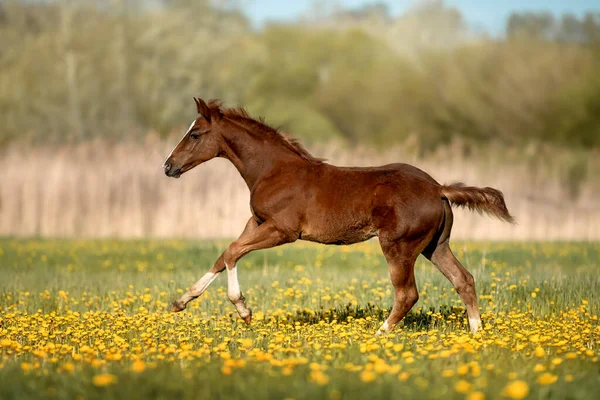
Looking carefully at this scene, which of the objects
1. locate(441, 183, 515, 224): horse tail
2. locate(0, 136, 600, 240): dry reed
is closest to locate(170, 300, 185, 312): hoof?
locate(441, 183, 515, 224): horse tail

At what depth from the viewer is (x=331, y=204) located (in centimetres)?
848

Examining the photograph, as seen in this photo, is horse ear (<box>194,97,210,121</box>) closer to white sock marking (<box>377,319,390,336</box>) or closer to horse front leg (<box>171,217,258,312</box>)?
horse front leg (<box>171,217,258,312</box>)

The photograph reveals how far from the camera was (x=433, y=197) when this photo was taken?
328 inches

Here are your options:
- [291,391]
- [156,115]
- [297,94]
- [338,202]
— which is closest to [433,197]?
[338,202]

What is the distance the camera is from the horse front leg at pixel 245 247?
850 centimetres

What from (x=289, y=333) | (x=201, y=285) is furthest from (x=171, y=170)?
(x=289, y=333)

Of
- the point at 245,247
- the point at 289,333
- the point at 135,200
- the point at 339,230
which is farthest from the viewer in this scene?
the point at 135,200

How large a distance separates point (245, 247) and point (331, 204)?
947 mm

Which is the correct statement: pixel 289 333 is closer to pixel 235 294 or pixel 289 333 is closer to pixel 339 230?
pixel 235 294

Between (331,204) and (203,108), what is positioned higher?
(203,108)

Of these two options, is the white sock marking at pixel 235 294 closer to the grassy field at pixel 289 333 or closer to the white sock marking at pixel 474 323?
the grassy field at pixel 289 333

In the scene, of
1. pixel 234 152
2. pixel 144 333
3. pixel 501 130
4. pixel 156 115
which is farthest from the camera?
pixel 501 130

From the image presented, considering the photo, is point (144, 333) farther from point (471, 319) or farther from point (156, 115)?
point (156, 115)

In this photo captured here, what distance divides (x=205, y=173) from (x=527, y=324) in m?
12.1
